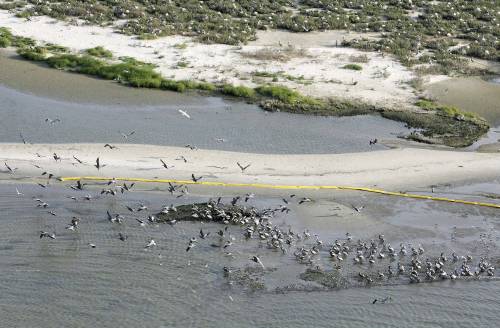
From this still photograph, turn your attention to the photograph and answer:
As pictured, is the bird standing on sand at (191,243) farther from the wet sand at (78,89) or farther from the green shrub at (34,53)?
the green shrub at (34,53)

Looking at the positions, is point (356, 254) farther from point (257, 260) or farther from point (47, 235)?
point (47, 235)

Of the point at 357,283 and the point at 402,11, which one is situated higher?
the point at 402,11

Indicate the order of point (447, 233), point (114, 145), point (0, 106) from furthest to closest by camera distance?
point (0, 106), point (114, 145), point (447, 233)

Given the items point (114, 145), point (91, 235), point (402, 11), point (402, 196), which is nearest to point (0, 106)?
point (114, 145)

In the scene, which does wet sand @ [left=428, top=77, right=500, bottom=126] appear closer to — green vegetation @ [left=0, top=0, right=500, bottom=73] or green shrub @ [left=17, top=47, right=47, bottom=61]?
green vegetation @ [left=0, top=0, right=500, bottom=73]

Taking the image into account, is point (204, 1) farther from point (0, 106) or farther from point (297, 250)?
point (297, 250)

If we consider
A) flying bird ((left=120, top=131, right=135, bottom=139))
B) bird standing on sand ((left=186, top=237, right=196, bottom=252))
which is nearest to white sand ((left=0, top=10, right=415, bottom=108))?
flying bird ((left=120, top=131, right=135, bottom=139))
